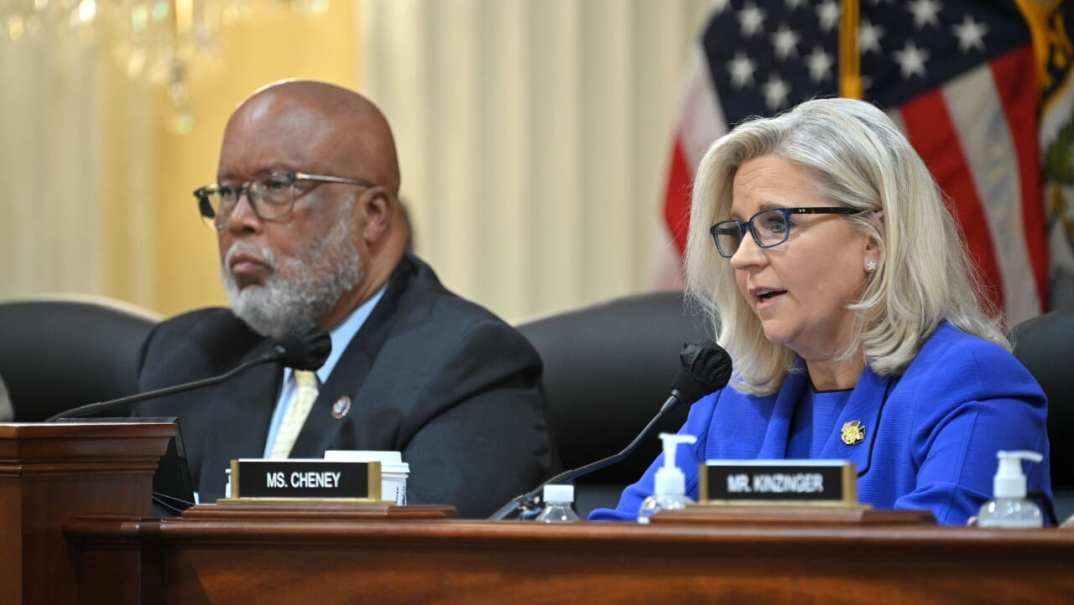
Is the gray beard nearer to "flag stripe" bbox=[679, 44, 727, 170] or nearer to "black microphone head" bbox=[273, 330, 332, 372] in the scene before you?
"black microphone head" bbox=[273, 330, 332, 372]

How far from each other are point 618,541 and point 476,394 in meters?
1.40

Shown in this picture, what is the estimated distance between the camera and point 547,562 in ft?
5.85

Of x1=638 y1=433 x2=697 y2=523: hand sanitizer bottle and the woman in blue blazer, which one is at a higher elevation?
the woman in blue blazer

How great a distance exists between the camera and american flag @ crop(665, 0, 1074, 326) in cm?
446

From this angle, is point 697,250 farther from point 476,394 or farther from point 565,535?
point 565,535

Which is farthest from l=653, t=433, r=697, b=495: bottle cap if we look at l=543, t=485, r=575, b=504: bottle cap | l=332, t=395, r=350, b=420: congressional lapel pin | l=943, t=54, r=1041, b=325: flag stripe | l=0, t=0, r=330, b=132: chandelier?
l=0, t=0, r=330, b=132: chandelier

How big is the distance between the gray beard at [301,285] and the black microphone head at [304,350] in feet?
1.54

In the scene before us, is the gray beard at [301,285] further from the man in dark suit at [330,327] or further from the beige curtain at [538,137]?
the beige curtain at [538,137]

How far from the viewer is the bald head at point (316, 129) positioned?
339cm

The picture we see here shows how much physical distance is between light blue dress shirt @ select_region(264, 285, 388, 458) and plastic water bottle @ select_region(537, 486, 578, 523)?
4.35 ft

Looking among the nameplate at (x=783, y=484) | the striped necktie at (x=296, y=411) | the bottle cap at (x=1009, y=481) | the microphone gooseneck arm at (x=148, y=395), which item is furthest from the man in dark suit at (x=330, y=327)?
the bottle cap at (x=1009, y=481)

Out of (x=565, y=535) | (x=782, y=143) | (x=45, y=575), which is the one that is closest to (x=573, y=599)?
(x=565, y=535)

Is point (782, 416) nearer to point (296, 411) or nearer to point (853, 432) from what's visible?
point (853, 432)

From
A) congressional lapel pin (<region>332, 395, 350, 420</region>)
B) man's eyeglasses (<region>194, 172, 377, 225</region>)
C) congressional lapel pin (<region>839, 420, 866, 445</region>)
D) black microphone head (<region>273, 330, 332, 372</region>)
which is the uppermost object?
man's eyeglasses (<region>194, 172, 377, 225</region>)
